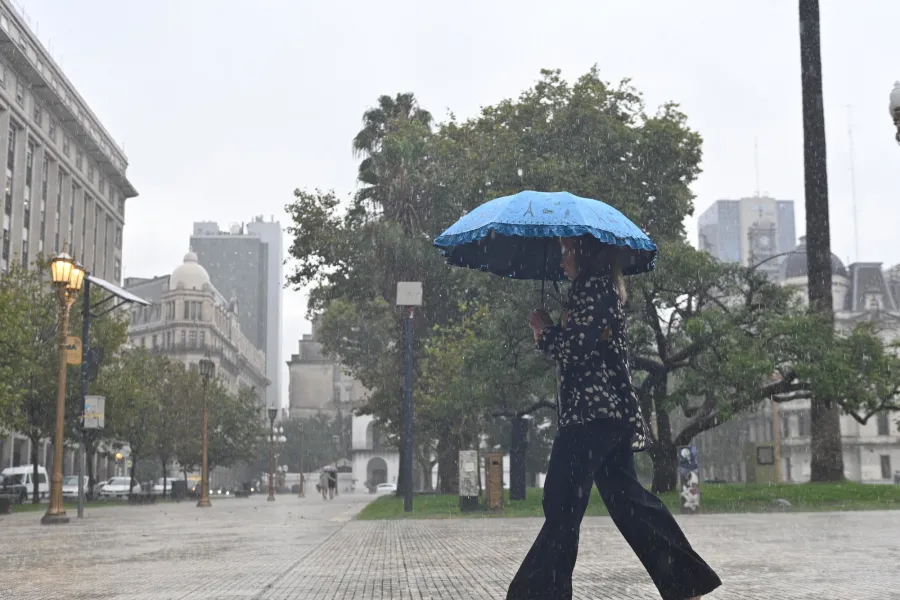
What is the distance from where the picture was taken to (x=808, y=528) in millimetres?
13695

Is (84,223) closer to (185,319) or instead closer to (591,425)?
(185,319)

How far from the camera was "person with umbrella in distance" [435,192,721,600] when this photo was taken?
→ 16.3ft

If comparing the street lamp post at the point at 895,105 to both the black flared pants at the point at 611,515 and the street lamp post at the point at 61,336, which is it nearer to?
the black flared pants at the point at 611,515

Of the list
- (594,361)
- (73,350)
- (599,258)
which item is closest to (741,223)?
(73,350)

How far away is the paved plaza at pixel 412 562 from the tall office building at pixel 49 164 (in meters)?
35.1

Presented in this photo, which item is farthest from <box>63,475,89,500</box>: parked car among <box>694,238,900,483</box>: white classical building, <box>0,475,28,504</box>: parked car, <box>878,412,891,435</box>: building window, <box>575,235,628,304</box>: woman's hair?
<box>878,412,891,435</box>: building window

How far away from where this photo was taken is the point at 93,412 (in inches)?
938

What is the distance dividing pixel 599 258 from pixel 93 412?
66.8 feet

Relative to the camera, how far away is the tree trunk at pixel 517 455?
24.7 m

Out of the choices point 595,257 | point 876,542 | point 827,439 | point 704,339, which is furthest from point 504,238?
point 827,439

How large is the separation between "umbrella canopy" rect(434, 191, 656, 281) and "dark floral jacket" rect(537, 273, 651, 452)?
0.38m

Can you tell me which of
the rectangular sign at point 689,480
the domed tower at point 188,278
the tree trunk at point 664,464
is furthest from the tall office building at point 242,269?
the rectangular sign at point 689,480

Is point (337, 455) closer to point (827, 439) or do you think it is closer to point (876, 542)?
point (827, 439)

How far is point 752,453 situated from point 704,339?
14.1m
